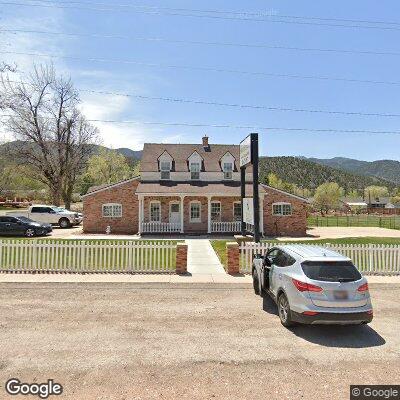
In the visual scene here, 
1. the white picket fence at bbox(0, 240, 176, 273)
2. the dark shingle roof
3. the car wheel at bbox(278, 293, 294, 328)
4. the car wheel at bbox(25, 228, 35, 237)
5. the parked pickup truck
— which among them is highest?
the dark shingle roof

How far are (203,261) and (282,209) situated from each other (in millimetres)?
16393

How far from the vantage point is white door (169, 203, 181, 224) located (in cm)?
3133

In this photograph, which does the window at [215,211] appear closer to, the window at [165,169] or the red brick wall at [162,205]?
the red brick wall at [162,205]

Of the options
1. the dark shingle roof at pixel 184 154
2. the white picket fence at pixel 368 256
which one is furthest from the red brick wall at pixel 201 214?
the white picket fence at pixel 368 256

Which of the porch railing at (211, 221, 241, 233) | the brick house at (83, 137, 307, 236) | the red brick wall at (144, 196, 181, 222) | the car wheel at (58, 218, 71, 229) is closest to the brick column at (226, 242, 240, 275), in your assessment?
the brick house at (83, 137, 307, 236)

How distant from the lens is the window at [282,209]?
31.4 meters

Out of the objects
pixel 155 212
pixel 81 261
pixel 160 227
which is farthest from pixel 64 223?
pixel 81 261

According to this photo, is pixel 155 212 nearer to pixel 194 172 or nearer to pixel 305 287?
pixel 194 172

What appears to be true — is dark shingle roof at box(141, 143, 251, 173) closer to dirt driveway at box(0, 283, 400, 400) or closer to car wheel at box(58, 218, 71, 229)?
car wheel at box(58, 218, 71, 229)

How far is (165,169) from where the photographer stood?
3369 cm

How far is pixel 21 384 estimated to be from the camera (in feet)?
17.6

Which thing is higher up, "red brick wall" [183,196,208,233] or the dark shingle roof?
the dark shingle roof

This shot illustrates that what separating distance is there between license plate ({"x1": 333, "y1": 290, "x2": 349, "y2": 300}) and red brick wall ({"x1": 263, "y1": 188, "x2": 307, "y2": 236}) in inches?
944

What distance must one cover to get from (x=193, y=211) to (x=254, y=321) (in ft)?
76.8
